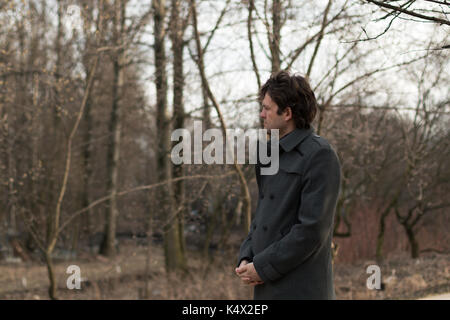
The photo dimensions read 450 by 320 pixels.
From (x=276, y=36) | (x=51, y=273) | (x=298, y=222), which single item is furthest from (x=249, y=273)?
(x=51, y=273)

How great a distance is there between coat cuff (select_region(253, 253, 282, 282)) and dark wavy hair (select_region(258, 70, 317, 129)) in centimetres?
59

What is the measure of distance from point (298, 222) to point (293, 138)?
1.16 ft

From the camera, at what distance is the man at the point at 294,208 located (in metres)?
2.09

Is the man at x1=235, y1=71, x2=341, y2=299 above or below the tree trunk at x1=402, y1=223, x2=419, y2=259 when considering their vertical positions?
above

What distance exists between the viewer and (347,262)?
13.9 metres

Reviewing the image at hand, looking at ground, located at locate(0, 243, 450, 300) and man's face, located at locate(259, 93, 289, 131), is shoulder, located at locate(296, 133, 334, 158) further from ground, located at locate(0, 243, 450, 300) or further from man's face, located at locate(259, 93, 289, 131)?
ground, located at locate(0, 243, 450, 300)

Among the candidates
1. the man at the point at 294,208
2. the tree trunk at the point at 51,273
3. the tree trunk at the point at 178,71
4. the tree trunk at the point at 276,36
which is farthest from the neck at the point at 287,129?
the tree trunk at the point at 51,273

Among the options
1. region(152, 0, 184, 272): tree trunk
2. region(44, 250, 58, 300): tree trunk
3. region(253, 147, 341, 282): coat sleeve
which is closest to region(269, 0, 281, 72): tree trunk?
region(152, 0, 184, 272): tree trunk

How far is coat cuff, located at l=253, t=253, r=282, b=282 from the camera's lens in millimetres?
2168

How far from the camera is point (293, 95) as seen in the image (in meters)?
2.24

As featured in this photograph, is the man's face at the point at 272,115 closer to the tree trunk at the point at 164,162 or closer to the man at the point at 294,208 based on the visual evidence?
the man at the point at 294,208
